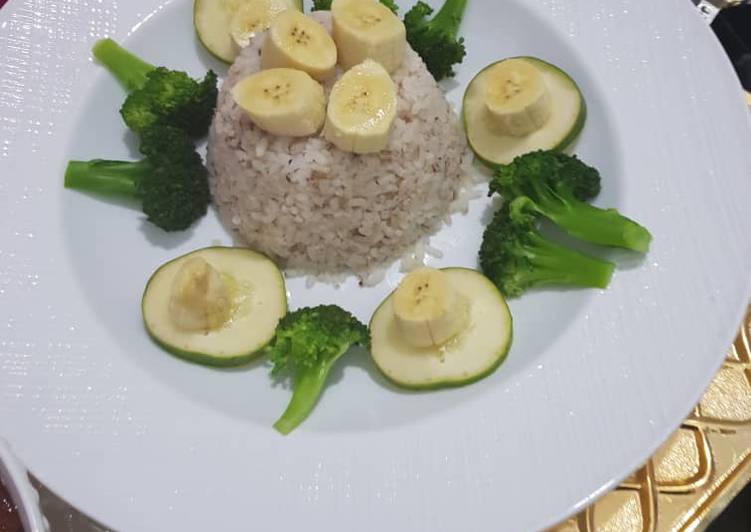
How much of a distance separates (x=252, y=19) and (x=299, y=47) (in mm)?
650

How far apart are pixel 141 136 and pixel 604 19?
211cm

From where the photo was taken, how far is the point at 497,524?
2.15m

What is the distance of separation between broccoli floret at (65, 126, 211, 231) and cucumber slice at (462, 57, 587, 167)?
4.14 ft

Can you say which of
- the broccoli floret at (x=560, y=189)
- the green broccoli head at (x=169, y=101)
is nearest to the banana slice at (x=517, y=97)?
the broccoli floret at (x=560, y=189)

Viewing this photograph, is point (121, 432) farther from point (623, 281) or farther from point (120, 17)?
point (120, 17)

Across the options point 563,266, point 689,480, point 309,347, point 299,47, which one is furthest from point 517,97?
point 689,480

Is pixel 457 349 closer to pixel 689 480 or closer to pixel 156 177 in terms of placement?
pixel 689 480

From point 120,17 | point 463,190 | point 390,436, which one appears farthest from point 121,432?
point 120,17

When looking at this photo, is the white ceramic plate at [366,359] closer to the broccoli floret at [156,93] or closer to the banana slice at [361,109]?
the broccoli floret at [156,93]

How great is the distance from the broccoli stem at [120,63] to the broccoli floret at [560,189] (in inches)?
66.2

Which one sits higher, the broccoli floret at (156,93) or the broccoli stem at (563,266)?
the broccoli stem at (563,266)

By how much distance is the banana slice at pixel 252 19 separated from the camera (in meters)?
3.34

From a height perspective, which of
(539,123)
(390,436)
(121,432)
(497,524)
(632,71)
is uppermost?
(632,71)

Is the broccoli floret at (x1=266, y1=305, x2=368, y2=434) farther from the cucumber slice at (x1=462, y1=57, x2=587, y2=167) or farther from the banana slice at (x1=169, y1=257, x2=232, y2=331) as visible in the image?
the cucumber slice at (x1=462, y1=57, x2=587, y2=167)
